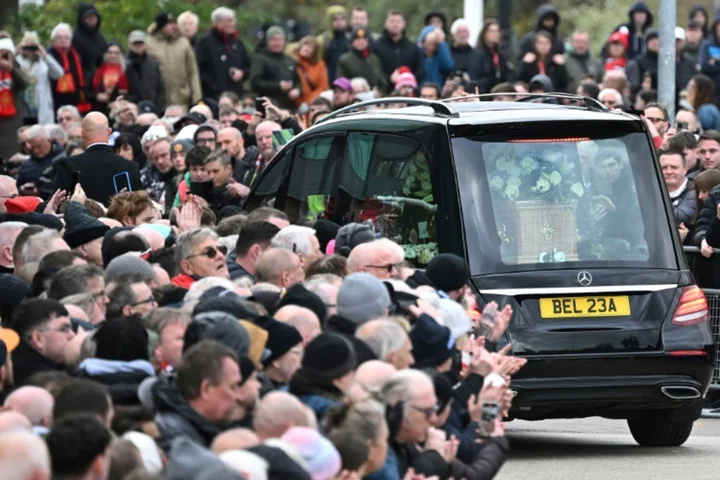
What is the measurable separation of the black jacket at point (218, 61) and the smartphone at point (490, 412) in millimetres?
17249

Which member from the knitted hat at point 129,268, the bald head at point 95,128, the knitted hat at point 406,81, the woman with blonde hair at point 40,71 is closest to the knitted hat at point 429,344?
the knitted hat at point 129,268

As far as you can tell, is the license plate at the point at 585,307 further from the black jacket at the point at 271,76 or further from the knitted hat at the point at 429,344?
the black jacket at the point at 271,76

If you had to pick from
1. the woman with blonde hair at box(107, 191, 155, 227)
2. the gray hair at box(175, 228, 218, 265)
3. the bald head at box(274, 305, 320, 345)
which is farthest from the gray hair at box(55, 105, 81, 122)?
the bald head at box(274, 305, 320, 345)

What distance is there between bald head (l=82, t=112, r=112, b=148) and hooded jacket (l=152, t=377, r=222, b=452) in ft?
28.5

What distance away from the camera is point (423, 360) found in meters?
8.88

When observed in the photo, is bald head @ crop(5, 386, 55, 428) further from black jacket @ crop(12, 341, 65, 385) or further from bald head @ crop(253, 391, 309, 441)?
black jacket @ crop(12, 341, 65, 385)

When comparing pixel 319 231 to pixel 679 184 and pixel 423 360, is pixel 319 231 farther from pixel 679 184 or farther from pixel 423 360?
pixel 679 184

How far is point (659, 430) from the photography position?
1252cm

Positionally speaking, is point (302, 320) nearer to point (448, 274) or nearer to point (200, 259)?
point (448, 274)

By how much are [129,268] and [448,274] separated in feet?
5.85

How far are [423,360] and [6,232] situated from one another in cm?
404

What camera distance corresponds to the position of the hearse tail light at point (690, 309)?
467 inches

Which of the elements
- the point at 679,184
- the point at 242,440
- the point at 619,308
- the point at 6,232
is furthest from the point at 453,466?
the point at 679,184

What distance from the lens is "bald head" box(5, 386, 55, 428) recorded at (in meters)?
7.01
